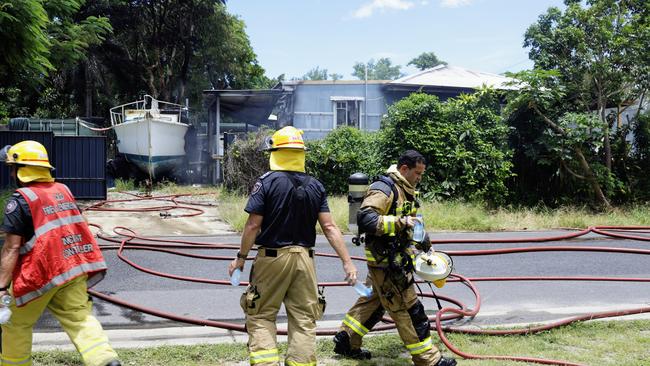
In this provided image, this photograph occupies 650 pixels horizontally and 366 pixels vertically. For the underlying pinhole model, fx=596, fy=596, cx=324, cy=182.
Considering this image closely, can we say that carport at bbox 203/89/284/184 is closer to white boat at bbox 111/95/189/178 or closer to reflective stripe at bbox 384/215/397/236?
white boat at bbox 111/95/189/178

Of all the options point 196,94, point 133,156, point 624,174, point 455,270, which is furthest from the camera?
point 196,94

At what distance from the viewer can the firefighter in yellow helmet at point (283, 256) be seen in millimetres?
3787

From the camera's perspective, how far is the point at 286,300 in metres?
3.91

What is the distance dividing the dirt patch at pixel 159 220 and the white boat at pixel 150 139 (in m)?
5.42

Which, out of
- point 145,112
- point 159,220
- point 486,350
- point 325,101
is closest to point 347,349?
point 486,350

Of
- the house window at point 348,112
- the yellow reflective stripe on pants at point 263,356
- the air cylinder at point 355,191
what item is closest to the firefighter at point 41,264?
the yellow reflective stripe on pants at point 263,356

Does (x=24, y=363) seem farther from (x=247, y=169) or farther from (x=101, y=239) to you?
(x=247, y=169)

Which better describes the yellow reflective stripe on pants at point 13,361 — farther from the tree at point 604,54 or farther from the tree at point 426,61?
the tree at point 426,61

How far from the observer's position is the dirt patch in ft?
39.0

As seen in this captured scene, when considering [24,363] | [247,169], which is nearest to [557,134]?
[247,169]

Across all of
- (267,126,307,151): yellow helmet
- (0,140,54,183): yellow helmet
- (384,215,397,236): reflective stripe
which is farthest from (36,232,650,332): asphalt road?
(267,126,307,151): yellow helmet

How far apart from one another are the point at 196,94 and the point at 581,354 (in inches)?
1388

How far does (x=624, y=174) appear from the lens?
16.8 metres

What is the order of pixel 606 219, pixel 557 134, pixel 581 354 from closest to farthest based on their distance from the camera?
pixel 581 354 → pixel 606 219 → pixel 557 134
